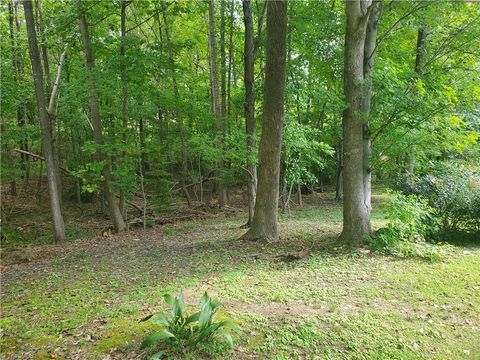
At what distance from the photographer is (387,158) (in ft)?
26.9

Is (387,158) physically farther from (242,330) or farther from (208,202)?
(208,202)

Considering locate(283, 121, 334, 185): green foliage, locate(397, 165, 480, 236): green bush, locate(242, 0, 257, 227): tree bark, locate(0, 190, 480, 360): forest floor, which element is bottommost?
locate(0, 190, 480, 360): forest floor

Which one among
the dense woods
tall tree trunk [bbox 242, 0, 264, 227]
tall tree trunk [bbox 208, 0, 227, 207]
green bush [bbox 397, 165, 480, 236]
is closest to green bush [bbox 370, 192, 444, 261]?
the dense woods

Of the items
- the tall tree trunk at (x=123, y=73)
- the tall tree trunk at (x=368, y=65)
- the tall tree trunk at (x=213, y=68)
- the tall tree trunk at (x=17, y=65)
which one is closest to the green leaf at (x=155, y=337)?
the tall tree trunk at (x=368, y=65)

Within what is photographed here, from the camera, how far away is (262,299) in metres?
4.15

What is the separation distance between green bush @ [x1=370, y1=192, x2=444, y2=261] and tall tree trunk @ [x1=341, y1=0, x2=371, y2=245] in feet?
1.31

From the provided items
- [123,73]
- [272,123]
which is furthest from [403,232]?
[123,73]

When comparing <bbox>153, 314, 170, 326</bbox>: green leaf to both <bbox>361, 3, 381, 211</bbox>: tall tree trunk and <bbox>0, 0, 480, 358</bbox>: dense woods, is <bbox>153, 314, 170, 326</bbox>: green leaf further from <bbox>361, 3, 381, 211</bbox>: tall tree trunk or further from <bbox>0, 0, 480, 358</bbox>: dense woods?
<bbox>361, 3, 381, 211</bbox>: tall tree trunk

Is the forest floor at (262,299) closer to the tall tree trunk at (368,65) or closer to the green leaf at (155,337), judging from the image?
the green leaf at (155,337)

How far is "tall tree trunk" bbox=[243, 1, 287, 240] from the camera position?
257 inches

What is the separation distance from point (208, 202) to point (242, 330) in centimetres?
1164

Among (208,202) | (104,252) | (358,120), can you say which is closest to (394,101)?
(358,120)

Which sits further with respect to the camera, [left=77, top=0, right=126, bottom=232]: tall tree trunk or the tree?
[left=77, top=0, right=126, bottom=232]: tall tree trunk

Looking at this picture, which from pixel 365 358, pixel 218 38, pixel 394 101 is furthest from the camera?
pixel 218 38
